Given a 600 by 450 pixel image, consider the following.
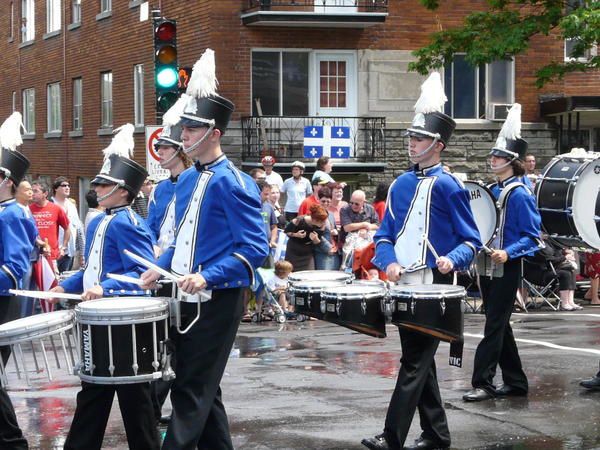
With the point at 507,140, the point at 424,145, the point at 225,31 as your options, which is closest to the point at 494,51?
the point at 225,31

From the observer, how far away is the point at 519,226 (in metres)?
10.1

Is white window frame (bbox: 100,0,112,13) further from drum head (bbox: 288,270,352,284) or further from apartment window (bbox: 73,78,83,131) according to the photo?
Result: drum head (bbox: 288,270,352,284)

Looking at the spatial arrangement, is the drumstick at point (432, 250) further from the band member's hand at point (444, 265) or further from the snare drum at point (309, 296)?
the snare drum at point (309, 296)

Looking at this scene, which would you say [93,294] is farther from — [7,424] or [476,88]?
[476,88]

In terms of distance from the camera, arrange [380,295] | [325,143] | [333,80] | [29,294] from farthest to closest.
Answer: [333,80], [325,143], [380,295], [29,294]

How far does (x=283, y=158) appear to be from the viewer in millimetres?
24781

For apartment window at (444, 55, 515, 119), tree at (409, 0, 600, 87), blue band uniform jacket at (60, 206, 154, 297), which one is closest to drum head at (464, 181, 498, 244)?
blue band uniform jacket at (60, 206, 154, 297)

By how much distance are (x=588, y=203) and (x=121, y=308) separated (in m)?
4.99

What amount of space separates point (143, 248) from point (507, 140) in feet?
12.9

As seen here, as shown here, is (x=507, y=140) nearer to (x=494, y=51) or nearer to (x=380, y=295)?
(x=380, y=295)

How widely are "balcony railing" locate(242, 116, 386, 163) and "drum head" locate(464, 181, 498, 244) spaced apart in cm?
1396

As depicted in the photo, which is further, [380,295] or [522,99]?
[522,99]

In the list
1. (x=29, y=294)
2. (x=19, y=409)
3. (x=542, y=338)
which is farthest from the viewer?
(x=542, y=338)

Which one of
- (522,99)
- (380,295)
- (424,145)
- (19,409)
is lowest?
(19,409)
